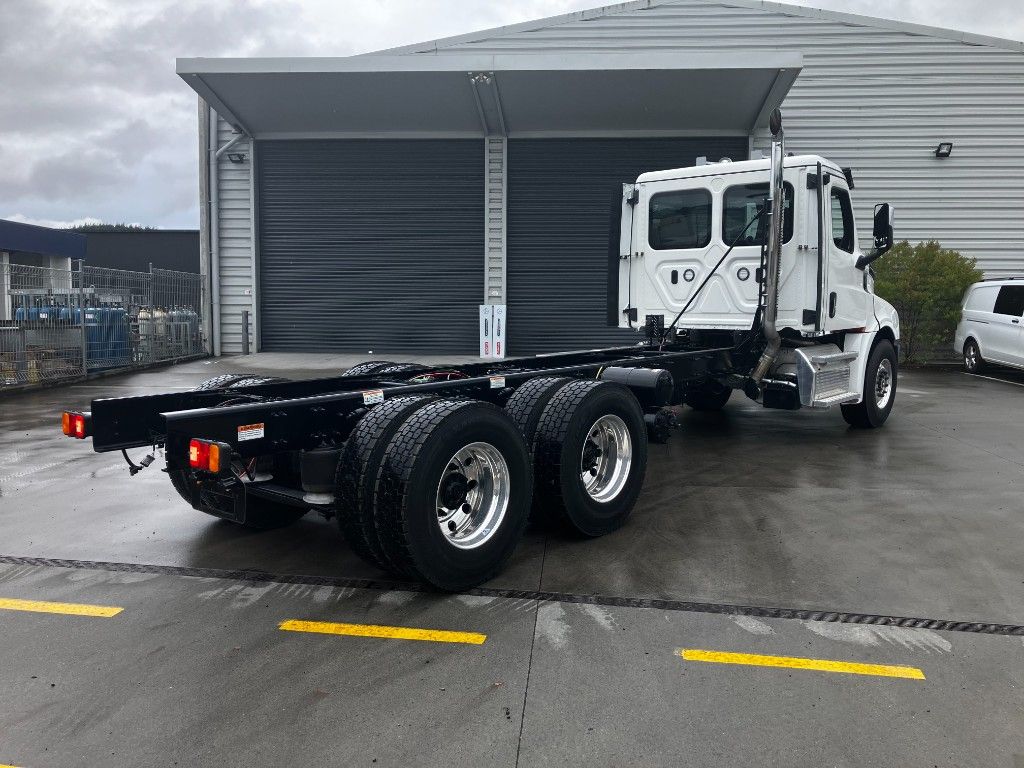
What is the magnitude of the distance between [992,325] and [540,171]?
32.0 feet

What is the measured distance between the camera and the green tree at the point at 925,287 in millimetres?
17203

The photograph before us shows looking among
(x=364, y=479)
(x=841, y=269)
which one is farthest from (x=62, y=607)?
(x=841, y=269)

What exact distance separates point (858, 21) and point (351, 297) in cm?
1312

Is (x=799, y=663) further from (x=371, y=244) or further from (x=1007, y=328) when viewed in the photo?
(x=371, y=244)

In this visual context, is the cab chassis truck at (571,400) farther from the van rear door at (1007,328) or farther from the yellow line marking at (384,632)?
the van rear door at (1007,328)

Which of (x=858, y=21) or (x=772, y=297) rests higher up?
(x=858, y=21)

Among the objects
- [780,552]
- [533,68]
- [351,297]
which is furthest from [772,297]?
[351,297]

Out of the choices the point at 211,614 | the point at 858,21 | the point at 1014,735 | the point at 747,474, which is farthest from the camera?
the point at 858,21

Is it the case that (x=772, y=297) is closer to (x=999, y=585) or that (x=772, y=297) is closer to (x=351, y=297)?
(x=999, y=585)

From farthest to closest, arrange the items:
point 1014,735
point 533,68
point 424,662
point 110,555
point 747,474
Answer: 1. point 533,68
2. point 747,474
3. point 110,555
4. point 424,662
5. point 1014,735

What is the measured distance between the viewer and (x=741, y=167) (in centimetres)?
808

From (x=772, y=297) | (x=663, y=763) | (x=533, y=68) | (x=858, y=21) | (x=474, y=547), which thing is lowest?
(x=663, y=763)

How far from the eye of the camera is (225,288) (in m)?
19.2

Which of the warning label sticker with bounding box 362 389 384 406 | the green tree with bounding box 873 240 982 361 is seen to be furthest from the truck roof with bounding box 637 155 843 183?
the green tree with bounding box 873 240 982 361
